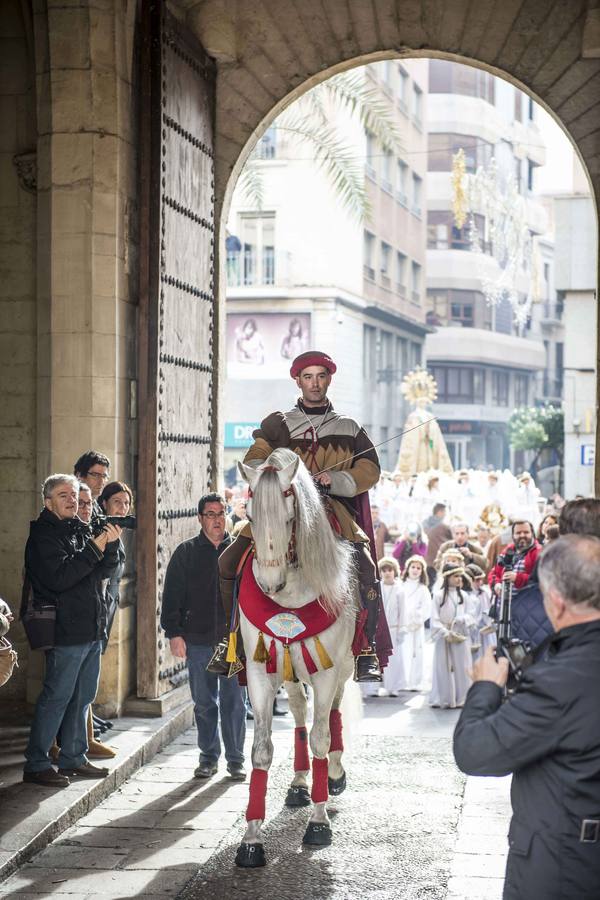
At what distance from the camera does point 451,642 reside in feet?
36.2

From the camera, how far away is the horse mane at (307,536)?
588cm

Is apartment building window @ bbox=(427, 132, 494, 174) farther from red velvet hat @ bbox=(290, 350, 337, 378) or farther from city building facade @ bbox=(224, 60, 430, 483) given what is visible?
red velvet hat @ bbox=(290, 350, 337, 378)

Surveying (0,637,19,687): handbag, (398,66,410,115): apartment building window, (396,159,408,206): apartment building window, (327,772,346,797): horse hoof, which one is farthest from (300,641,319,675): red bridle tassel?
(398,66,410,115): apartment building window

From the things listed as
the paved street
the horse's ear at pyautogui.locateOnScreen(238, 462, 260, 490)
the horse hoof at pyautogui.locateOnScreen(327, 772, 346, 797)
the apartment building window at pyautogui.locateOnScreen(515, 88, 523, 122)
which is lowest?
the paved street

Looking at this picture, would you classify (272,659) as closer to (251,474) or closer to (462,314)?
(251,474)

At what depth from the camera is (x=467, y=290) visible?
58.7 metres

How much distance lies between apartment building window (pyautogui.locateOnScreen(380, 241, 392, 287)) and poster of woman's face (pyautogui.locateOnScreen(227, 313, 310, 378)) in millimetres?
6625

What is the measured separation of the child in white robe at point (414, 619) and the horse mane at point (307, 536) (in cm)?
521

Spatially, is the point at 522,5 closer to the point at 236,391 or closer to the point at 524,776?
the point at 524,776

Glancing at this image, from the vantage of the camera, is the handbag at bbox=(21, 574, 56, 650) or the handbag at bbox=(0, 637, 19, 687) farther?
the handbag at bbox=(21, 574, 56, 650)

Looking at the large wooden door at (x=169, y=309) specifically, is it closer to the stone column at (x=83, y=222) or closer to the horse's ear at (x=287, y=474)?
the stone column at (x=83, y=222)

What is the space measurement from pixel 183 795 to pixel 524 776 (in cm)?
429

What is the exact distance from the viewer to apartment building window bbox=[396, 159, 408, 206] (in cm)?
4694

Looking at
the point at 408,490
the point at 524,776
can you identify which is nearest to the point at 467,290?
the point at 408,490
